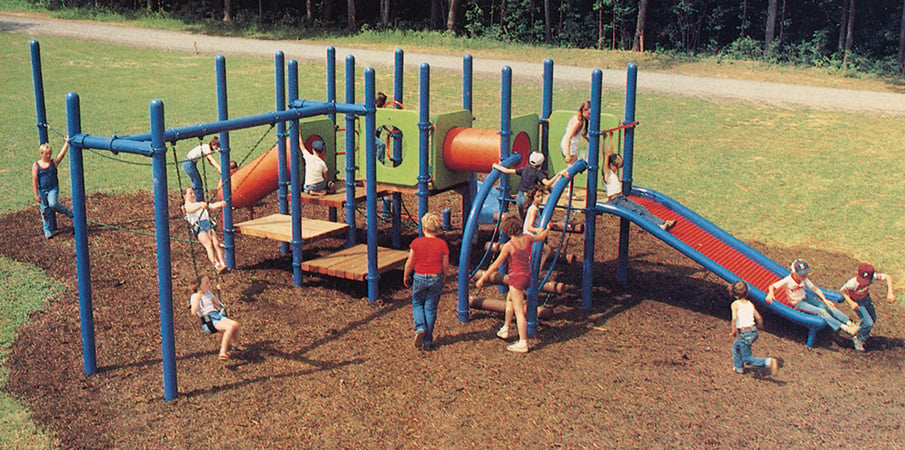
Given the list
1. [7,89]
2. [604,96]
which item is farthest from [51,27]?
[604,96]

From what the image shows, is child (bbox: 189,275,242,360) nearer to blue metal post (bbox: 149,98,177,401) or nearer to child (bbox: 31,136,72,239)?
blue metal post (bbox: 149,98,177,401)

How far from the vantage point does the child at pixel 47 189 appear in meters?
14.0

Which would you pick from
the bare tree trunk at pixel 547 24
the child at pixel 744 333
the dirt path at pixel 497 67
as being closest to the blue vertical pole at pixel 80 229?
the child at pixel 744 333

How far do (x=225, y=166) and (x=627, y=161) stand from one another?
5.36m

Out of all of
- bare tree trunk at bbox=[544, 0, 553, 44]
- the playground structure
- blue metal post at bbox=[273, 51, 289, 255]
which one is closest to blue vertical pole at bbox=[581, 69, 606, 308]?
the playground structure

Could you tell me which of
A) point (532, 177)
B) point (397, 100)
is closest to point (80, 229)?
point (532, 177)

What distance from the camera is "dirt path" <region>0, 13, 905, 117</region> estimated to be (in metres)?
26.7

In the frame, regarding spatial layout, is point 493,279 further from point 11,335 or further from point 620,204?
point 11,335

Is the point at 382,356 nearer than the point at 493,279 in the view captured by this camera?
Yes

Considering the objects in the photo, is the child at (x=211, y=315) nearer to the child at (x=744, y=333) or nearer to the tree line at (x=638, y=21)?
the child at (x=744, y=333)

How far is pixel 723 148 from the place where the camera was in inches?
844

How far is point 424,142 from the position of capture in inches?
473

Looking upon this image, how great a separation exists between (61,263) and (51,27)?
33832 millimetres

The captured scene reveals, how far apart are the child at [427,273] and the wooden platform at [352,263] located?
5.76 ft
